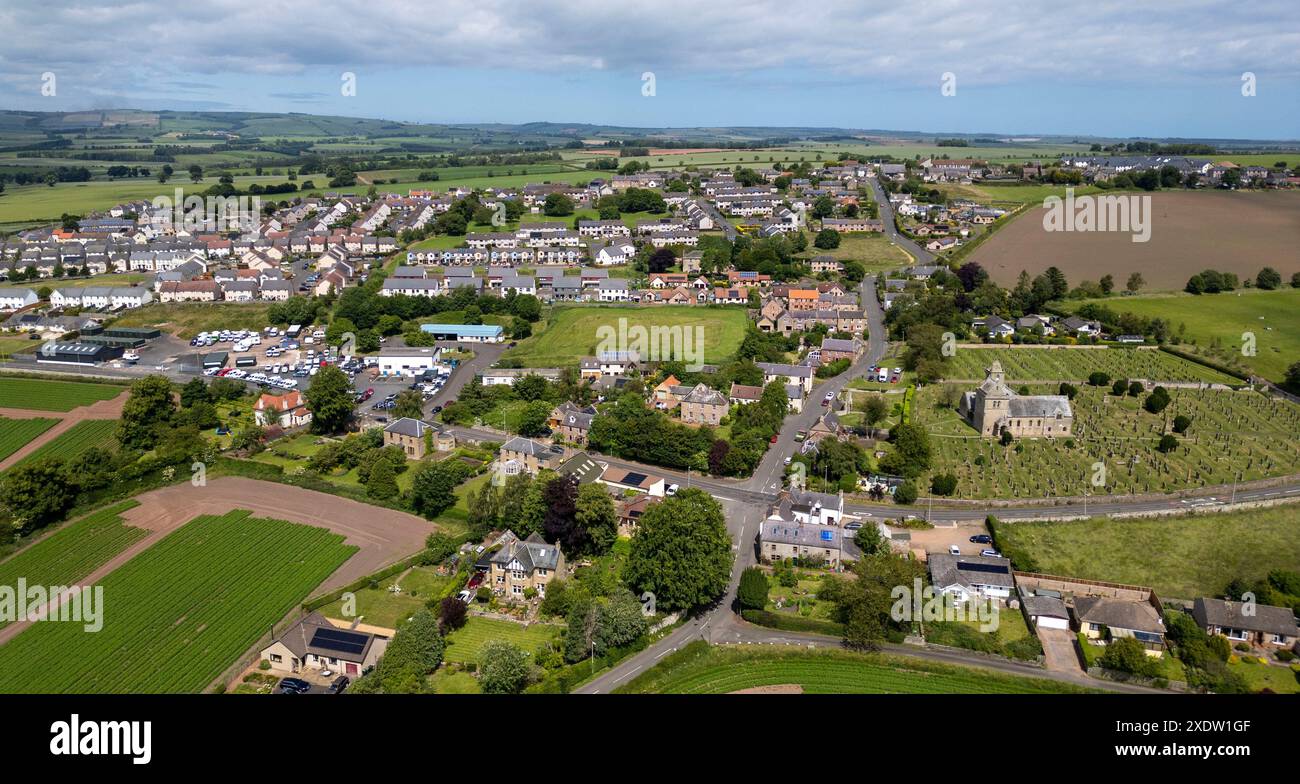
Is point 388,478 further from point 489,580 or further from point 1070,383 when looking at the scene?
point 1070,383

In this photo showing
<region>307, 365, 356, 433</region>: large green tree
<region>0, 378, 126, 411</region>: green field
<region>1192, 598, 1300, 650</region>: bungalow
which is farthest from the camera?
<region>0, 378, 126, 411</region>: green field

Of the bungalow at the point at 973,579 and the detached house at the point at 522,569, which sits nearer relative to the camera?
the bungalow at the point at 973,579

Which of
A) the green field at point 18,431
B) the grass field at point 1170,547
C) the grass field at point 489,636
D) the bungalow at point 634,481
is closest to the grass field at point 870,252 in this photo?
the grass field at point 1170,547

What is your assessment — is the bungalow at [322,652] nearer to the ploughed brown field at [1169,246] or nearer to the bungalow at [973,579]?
the bungalow at [973,579]

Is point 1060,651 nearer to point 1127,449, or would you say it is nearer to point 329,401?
point 1127,449

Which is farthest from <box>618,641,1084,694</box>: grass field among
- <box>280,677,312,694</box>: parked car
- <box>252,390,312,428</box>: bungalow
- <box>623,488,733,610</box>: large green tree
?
<box>252,390,312,428</box>: bungalow

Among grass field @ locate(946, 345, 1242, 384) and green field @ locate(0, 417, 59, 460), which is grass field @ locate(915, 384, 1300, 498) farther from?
green field @ locate(0, 417, 59, 460)
